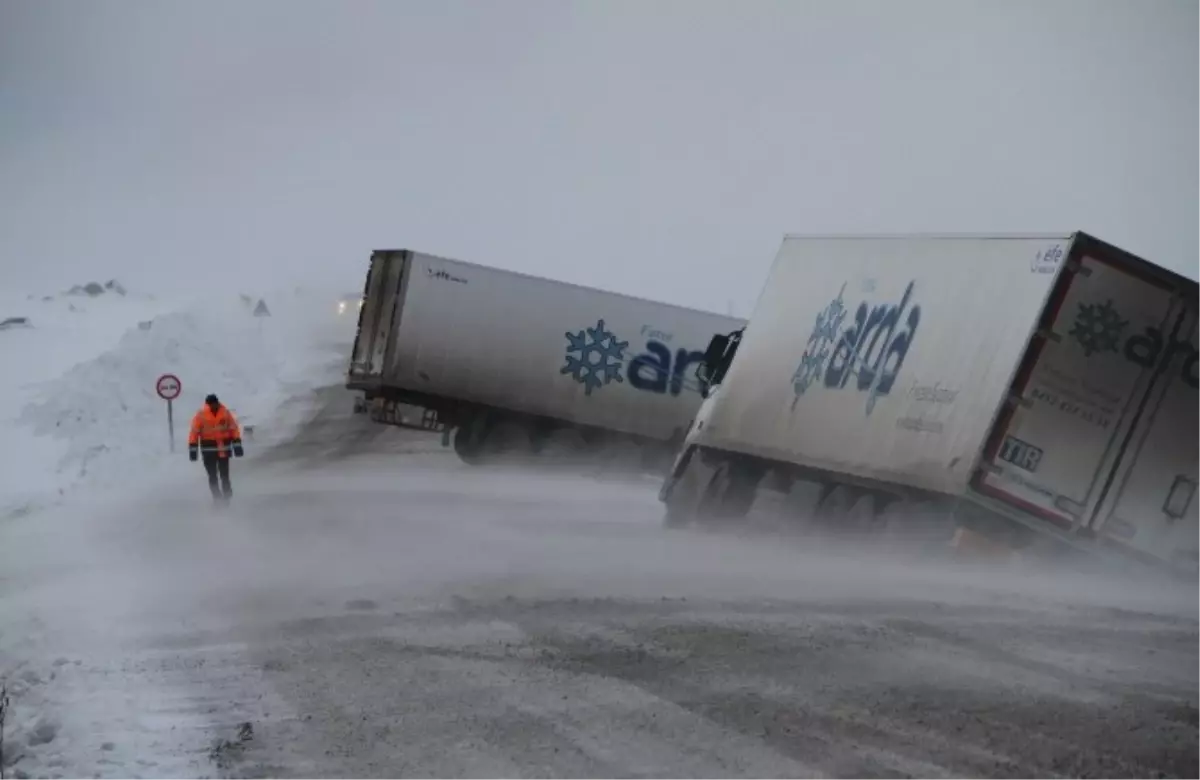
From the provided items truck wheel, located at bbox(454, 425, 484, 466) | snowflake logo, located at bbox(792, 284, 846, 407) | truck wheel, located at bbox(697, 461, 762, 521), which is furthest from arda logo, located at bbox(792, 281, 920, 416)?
truck wheel, located at bbox(454, 425, 484, 466)

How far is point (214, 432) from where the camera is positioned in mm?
15719

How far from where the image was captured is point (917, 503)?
40.5 ft

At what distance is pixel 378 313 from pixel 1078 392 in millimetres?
13747

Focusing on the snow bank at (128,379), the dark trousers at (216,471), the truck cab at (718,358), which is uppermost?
the truck cab at (718,358)

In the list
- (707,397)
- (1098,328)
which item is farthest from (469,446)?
(1098,328)

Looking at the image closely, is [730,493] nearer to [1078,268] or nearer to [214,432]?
[1078,268]

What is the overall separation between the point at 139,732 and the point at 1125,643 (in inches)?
246

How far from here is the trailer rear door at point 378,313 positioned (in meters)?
21.9

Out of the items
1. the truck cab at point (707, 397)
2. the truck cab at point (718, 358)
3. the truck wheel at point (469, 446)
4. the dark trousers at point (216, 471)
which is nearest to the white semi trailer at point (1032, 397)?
the truck cab at point (707, 397)

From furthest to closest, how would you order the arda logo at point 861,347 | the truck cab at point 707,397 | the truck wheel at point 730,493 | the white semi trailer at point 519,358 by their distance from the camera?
the white semi trailer at point 519,358, the truck cab at point 707,397, the truck wheel at point 730,493, the arda logo at point 861,347

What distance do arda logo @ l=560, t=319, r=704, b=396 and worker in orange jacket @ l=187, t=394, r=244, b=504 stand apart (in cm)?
769

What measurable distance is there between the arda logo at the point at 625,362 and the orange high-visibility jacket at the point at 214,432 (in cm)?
770

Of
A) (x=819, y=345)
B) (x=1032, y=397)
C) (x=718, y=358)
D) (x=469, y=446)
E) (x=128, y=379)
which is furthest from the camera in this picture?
(x=128, y=379)

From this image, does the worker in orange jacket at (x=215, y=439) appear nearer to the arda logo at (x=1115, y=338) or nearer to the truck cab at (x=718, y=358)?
the truck cab at (x=718, y=358)
